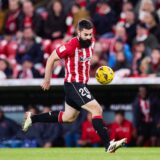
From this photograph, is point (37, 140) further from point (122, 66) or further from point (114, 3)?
point (114, 3)

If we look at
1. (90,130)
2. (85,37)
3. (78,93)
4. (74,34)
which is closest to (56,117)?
(78,93)

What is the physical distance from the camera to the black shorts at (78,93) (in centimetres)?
1175

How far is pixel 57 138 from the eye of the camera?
17594mm

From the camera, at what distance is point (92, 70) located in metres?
17.3

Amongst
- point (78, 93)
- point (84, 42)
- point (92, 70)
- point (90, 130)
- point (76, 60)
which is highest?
point (84, 42)

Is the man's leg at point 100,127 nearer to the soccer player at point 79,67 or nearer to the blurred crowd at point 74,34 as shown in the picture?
the soccer player at point 79,67

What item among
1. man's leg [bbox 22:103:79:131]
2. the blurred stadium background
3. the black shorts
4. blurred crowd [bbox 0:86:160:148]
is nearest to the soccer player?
the black shorts

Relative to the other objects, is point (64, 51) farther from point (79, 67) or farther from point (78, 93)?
point (78, 93)

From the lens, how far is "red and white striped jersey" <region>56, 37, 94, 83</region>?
11820mm

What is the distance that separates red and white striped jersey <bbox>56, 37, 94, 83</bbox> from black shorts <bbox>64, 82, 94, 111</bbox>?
0.08 m

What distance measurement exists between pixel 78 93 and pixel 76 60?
492mm

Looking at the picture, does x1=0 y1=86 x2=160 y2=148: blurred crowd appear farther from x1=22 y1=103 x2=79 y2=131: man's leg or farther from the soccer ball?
the soccer ball

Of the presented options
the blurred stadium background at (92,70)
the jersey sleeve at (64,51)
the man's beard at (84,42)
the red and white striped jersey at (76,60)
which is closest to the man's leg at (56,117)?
the red and white striped jersey at (76,60)
